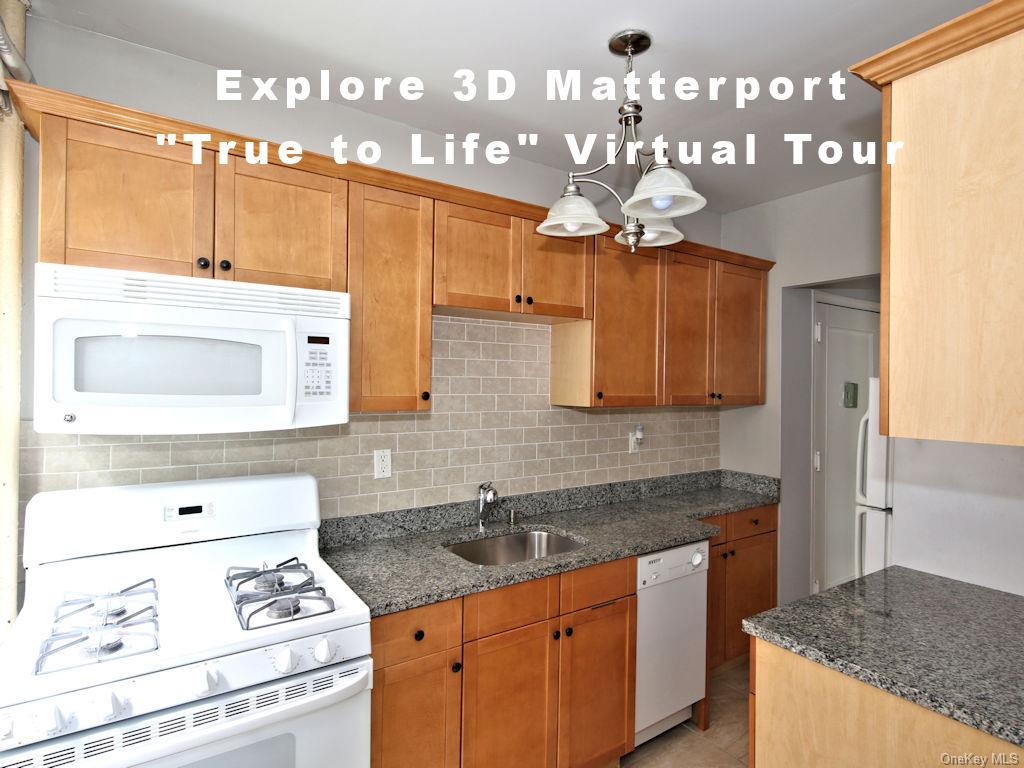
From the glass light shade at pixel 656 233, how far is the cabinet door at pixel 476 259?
0.50 m

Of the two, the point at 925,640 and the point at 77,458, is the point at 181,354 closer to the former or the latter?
the point at 77,458

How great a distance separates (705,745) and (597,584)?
1.03 metres

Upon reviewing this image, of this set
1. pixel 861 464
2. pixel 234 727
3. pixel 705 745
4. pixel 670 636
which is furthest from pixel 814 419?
pixel 234 727

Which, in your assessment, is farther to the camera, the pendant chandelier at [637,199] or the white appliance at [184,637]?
the pendant chandelier at [637,199]

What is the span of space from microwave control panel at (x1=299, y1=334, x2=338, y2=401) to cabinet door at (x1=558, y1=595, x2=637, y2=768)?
3.99ft

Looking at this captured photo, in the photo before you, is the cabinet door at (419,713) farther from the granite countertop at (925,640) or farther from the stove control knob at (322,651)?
the granite countertop at (925,640)

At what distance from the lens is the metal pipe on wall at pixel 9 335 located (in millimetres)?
1639

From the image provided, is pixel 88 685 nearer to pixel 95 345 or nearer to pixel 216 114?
pixel 95 345

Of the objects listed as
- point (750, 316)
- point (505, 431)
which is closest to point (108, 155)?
point (505, 431)

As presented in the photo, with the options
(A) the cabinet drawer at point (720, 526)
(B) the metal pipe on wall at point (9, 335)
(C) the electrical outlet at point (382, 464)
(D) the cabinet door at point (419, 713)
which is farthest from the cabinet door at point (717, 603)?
(B) the metal pipe on wall at point (9, 335)

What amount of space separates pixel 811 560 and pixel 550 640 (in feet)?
7.61

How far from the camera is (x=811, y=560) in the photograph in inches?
143

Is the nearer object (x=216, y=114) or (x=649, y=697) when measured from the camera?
(x=216, y=114)

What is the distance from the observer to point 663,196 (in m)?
1.75
